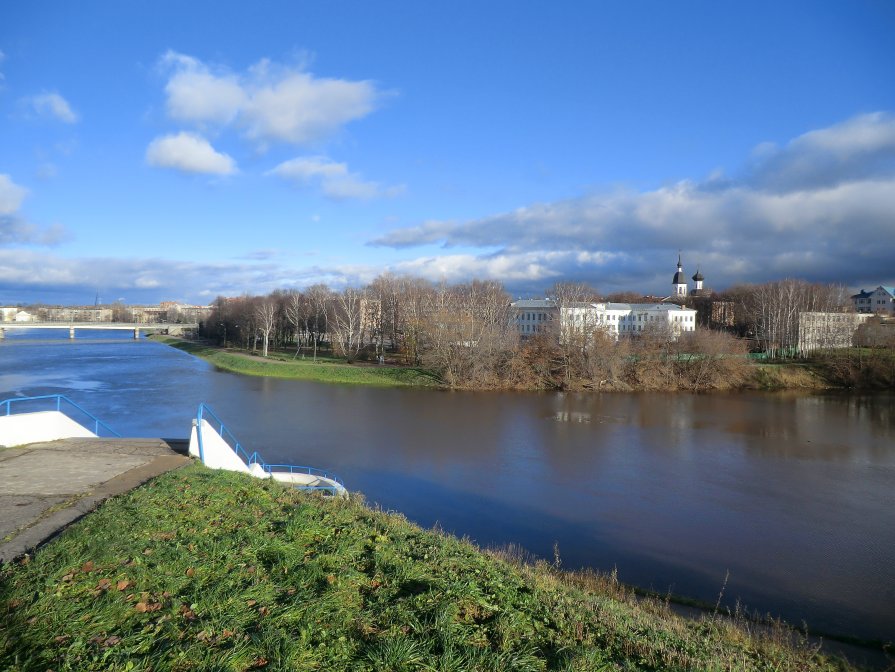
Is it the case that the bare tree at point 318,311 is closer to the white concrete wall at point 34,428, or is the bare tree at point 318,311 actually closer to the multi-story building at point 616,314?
the multi-story building at point 616,314

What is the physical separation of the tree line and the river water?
4.26 meters

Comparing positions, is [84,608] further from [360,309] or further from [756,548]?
[360,309]

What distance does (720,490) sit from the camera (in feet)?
48.3

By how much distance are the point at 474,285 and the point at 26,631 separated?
64.2m

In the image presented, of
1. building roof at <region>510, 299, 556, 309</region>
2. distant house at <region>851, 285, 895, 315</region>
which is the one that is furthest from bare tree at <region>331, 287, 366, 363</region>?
distant house at <region>851, 285, 895, 315</region>

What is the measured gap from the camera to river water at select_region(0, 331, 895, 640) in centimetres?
980

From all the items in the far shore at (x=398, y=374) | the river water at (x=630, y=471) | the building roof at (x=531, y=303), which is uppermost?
the building roof at (x=531, y=303)

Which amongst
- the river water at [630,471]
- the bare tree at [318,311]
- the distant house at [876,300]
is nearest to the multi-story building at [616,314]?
the bare tree at [318,311]

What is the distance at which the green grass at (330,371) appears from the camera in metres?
37.3

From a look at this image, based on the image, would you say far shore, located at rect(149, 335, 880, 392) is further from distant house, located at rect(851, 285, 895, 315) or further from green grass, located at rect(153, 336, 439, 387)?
distant house, located at rect(851, 285, 895, 315)

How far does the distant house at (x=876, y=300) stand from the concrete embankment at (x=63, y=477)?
364 feet

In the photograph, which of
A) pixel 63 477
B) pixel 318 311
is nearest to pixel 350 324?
pixel 318 311

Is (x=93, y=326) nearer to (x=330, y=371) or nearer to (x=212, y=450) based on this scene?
(x=330, y=371)

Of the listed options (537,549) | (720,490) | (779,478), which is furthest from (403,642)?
(779,478)
